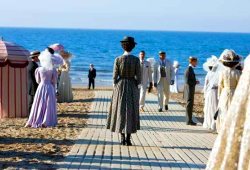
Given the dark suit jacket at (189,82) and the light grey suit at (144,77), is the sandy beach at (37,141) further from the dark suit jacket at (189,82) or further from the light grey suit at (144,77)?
the dark suit jacket at (189,82)

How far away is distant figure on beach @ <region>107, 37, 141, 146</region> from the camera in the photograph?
1064 centimetres

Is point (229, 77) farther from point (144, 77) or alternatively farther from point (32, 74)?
point (144, 77)

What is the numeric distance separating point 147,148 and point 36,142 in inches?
81.7

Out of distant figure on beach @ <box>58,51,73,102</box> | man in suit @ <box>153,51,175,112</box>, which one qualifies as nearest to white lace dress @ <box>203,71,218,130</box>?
man in suit @ <box>153,51,175,112</box>

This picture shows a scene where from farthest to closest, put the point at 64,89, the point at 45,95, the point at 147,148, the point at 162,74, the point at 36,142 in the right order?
the point at 64,89 → the point at 162,74 → the point at 45,95 → the point at 36,142 → the point at 147,148

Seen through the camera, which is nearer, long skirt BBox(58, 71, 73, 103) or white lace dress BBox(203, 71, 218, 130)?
white lace dress BBox(203, 71, 218, 130)

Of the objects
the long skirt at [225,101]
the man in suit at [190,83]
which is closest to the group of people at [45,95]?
the man in suit at [190,83]

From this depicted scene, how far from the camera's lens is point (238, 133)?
3.18 meters

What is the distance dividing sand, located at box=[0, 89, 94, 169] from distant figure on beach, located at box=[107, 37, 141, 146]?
0.95m

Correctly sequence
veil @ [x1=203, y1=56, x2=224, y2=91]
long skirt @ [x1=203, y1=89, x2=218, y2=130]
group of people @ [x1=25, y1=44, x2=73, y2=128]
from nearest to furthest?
group of people @ [x1=25, y1=44, x2=73, y2=128], veil @ [x1=203, y1=56, x2=224, y2=91], long skirt @ [x1=203, y1=89, x2=218, y2=130]

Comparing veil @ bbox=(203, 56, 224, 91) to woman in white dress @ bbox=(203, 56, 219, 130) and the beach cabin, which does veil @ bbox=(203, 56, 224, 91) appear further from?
the beach cabin

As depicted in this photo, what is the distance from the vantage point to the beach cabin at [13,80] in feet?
50.3

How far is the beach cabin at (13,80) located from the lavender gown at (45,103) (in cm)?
197

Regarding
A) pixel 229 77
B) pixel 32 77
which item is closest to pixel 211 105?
pixel 229 77
